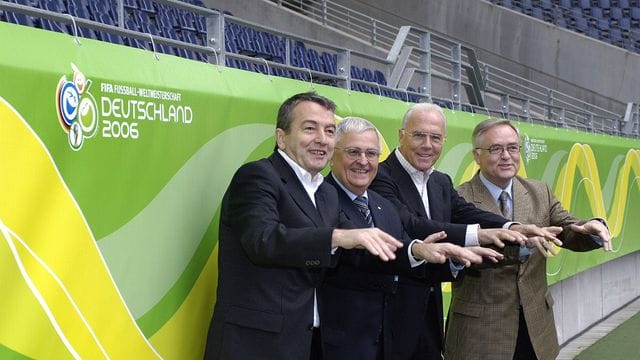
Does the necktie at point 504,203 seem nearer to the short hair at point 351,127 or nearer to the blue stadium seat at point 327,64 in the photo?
the short hair at point 351,127

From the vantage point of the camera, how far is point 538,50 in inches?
872

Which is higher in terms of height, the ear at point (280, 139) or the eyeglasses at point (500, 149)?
the eyeglasses at point (500, 149)

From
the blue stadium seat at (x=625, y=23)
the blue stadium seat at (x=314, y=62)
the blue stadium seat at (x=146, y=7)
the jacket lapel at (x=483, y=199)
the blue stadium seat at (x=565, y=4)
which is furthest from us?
the blue stadium seat at (x=625, y=23)

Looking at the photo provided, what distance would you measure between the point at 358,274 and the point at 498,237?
1.65 feet

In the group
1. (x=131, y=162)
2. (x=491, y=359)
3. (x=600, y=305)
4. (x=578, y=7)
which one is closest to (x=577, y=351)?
(x=600, y=305)

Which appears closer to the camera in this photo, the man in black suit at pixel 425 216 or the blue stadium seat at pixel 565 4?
the man in black suit at pixel 425 216

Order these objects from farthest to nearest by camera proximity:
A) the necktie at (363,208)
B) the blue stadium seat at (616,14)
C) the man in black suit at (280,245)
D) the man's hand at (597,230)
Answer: the blue stadium seat at (616,14) < the man's hand at (597,230) < the necktie at (363,208) < the man in black suit at (280,245)

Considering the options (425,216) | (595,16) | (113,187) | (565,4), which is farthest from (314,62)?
(595,16)

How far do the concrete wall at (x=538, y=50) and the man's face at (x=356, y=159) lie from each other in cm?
1725

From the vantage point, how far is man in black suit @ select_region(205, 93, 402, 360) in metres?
2.96

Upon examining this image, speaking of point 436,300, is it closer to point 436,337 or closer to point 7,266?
point 436,337

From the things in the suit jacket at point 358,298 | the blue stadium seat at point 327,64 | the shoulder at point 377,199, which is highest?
the blue stadium seat at point 327,64

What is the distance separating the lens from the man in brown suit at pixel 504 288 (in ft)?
13.8

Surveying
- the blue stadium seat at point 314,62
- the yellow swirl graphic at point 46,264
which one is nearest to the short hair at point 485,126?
the yellow swirl graphic at point 46,264
